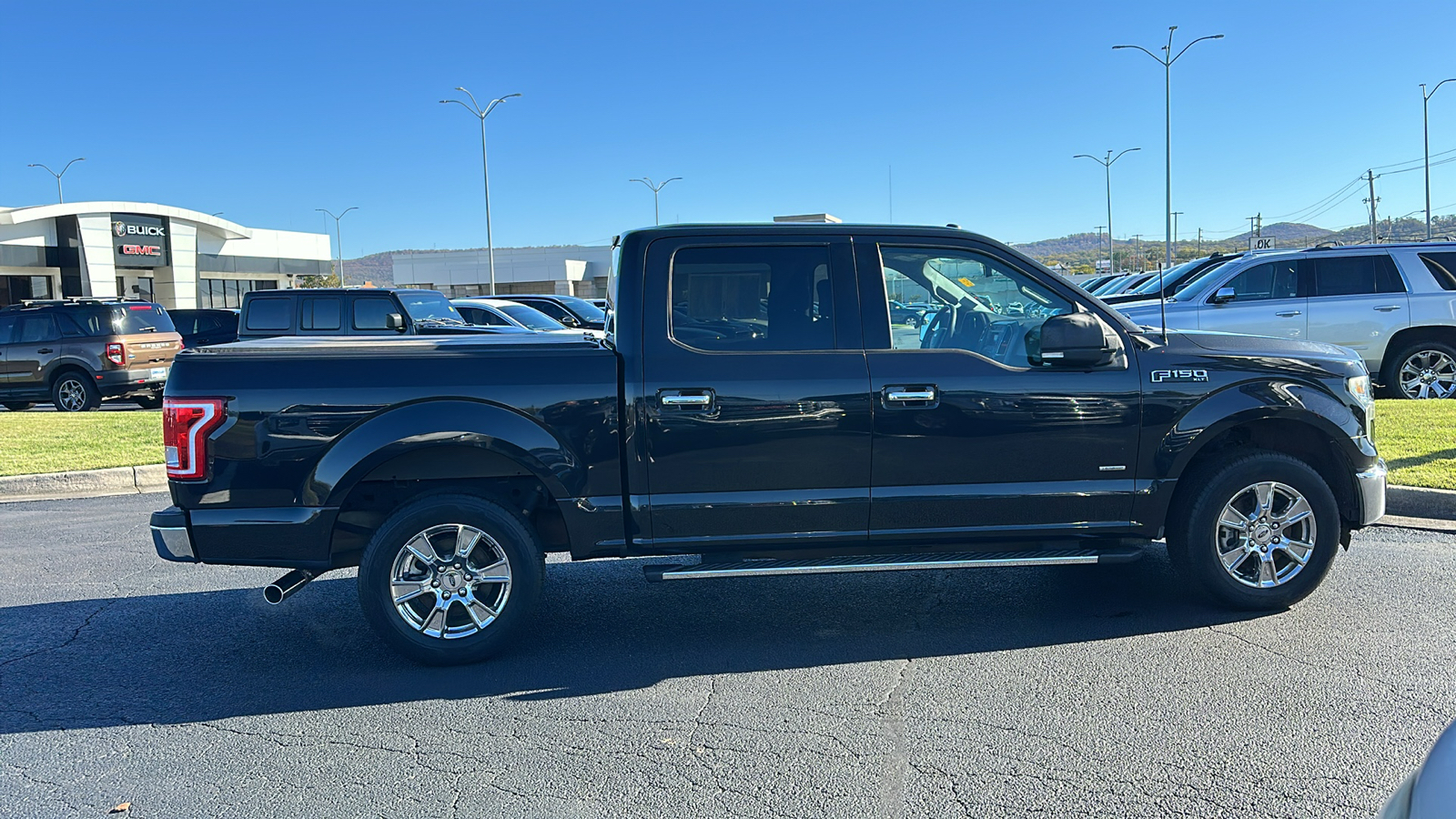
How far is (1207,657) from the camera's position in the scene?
4734 mm

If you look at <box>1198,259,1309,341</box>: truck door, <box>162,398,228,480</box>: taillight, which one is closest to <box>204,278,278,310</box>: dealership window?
<box>1198,259,1309,341</box>: truck door

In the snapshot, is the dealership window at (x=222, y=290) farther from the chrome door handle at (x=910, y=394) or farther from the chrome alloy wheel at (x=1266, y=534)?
the chrome alloy wheel at (x=1266, y=534)

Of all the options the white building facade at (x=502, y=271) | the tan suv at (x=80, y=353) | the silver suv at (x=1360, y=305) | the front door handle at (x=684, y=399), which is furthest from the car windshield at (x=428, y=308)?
the white building facade at (x=502, y=271)

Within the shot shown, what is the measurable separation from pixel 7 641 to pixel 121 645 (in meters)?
0.61

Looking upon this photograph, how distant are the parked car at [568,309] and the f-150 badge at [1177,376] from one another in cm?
1629

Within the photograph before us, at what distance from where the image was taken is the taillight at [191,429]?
4.68m

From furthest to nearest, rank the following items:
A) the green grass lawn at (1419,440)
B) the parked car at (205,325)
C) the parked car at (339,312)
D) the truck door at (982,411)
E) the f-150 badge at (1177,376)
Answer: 1. the parked car at (205,325)
2. the parked car at (339,312)
3. the green grass lawn at (1419,440)
4. the f-150 badge at (1177,376)
5. the truck door at (982,411)

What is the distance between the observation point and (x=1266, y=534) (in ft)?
17.2

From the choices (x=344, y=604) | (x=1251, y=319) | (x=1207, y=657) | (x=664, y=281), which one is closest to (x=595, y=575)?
(x=344, y=604)

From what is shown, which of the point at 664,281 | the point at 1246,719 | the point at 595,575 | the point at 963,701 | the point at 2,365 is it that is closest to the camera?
the point at 1246,719

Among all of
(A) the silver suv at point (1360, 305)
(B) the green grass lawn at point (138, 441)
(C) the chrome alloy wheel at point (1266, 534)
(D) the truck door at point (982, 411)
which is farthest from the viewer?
(A) the silver suv at point (1360, 305)

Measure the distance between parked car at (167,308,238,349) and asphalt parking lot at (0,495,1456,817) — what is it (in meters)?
18.5

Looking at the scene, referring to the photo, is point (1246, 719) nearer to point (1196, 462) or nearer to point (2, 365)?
point (1196, 462)

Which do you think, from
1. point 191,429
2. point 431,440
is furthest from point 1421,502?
point 191,429
